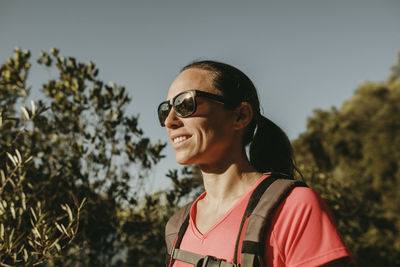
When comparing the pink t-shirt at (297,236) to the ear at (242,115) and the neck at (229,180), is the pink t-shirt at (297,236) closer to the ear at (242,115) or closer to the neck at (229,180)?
the neck at (229,180)

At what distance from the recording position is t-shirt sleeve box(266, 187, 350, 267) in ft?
4.09

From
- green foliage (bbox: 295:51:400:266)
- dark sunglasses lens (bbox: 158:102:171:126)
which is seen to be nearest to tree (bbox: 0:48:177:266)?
dark sunglasses lens (bbox: 158:102:171:126)

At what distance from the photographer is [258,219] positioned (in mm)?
1412

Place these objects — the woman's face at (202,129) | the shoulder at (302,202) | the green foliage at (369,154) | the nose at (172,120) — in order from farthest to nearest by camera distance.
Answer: the green foliage at (369,154)
the nose at (172,120)
the woman's face at (202,129)
the shoulder at (302,202)

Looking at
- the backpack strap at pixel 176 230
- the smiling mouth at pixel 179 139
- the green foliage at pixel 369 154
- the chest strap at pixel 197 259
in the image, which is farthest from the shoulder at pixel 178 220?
the green foliage at pixel 369 154

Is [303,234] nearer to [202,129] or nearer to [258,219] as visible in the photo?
[258,219]

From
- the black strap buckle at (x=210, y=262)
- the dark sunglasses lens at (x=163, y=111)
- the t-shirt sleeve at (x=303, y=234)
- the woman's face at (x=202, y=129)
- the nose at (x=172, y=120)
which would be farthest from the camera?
the dark sunglasses lens at (x=163, y=111)

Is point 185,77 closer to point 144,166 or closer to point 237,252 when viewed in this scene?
point 237,252

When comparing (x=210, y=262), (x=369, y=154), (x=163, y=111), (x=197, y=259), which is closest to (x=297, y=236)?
(x=210, y=262)

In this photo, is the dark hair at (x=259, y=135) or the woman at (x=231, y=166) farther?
the dark hair at (x=259, y=135)

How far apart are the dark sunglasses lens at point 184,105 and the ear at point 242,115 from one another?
34 centimetres

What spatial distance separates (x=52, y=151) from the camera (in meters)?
4.02

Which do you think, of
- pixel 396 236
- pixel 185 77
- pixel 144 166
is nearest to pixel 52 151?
pixel 144 166

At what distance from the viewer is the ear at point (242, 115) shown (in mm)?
2014
